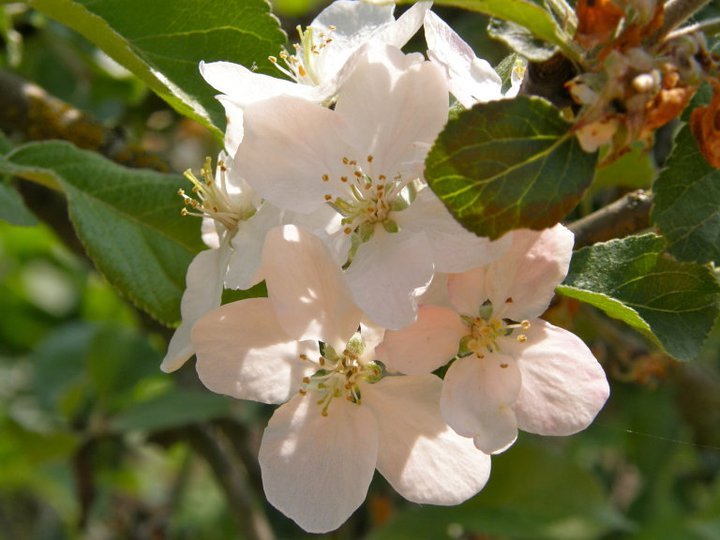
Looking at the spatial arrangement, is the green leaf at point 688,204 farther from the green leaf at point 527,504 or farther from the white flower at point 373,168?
the green leaf at point 527,504

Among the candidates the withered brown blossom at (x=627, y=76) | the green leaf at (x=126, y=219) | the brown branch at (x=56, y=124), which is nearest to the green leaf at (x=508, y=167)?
the withered brown blossom at (x=627, y=76)

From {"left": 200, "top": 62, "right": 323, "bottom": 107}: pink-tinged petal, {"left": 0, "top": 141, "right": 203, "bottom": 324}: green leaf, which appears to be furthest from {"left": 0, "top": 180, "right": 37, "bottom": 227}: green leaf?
{"left": 200, "top": 62, "right": 323, "bottom": 107}: pink-tinged petal

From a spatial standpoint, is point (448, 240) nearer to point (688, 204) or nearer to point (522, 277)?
point (522, 277)

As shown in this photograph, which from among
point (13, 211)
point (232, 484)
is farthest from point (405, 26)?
point (232, 484)

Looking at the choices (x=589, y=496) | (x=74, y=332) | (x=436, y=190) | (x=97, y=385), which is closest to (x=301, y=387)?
(x=436, y=190)

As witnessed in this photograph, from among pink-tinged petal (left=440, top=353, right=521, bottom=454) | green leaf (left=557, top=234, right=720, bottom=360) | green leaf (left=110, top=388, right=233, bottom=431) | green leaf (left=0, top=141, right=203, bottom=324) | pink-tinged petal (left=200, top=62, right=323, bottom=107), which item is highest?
pink-tinged petal (left=200, top=62, right=323, bottom=107)

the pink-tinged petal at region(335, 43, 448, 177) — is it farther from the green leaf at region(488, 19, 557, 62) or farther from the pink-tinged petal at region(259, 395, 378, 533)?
the pink-tinged petal at region(259, 395, 378, 533)
